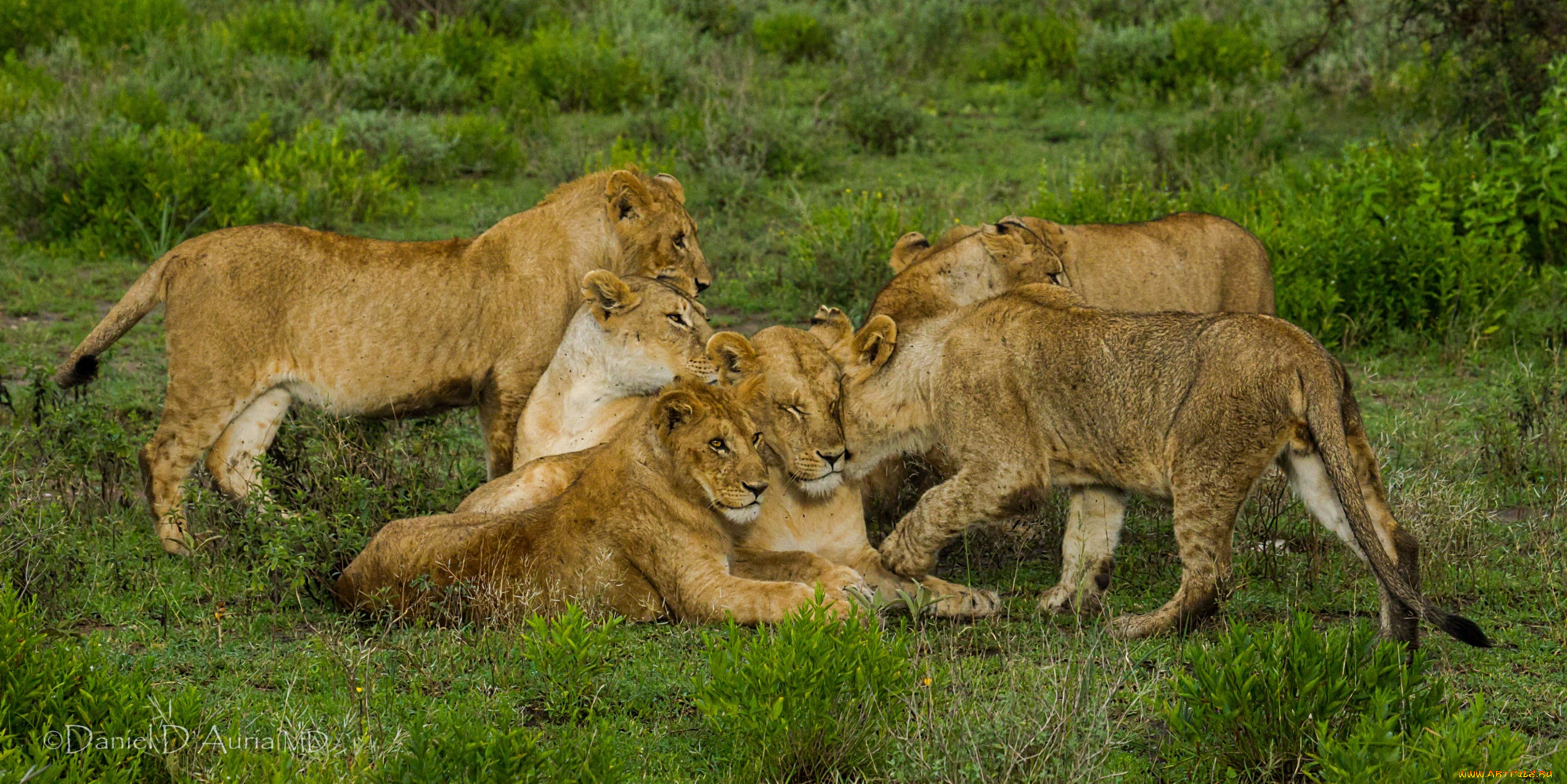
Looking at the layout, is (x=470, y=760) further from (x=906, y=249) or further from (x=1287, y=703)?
(x=906, y=249)

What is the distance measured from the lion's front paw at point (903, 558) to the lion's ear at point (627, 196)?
1.78 m

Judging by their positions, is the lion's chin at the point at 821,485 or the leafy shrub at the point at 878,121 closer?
the lion's chin at the point at 821,485

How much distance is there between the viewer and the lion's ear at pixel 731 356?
542 centimetres

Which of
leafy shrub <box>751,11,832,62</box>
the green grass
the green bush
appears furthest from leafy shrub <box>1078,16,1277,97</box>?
the green bush

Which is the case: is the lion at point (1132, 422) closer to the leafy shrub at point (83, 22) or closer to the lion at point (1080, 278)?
the lion at point (1080, 278)

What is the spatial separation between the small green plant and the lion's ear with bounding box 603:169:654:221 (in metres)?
2.49

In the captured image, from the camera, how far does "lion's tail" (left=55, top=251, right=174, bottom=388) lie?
246 inches

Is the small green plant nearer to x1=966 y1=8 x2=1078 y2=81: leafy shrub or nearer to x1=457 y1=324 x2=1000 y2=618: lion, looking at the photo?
x1=457 y1=324 x2=1000 y2=618: lion

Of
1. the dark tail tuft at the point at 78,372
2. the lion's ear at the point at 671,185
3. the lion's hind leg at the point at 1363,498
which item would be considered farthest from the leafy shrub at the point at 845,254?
the lion's hind leg at the point at 1363,498

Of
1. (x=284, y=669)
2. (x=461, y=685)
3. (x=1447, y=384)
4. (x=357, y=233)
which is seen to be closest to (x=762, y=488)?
(x=461, y=685)

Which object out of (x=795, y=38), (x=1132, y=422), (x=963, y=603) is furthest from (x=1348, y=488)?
(x=795, y=38)

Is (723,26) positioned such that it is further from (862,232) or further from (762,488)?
(762,488)

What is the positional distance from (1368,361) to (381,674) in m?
5.95

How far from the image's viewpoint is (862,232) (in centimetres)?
986
